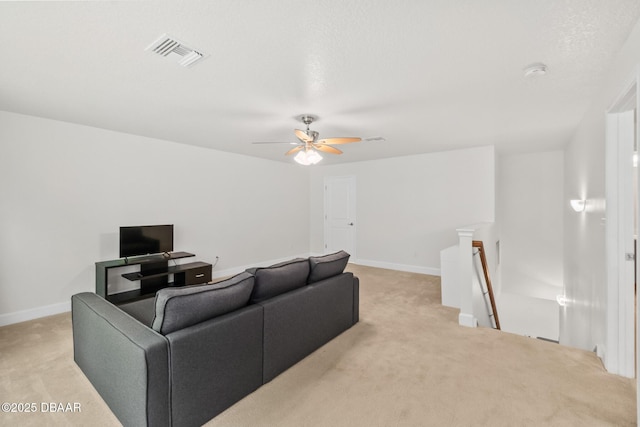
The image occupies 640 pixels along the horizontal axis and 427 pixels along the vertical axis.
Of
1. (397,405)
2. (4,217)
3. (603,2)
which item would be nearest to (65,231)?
(4,217)

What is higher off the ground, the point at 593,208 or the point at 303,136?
the point at 303,136

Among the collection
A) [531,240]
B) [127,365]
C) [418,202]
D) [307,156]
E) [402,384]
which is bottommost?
[402,384]

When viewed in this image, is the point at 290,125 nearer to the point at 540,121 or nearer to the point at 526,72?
the point at 526,72

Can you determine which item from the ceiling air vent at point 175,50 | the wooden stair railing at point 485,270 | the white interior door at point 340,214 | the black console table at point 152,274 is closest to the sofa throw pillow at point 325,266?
the wooden stair railing at point 485,270

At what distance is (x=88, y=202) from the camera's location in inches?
154

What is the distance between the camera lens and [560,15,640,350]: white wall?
2.04 m

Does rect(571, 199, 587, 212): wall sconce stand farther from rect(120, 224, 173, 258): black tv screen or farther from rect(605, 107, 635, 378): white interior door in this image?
rect(120, 224, 173, 258): black tv screen

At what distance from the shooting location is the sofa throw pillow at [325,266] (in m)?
2.77

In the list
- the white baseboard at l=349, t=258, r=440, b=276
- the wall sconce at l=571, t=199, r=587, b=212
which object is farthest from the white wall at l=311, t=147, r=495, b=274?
the wall sconce at l=571, t=199, r=587, b=212

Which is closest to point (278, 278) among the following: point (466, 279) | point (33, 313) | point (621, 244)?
point (466, 279)

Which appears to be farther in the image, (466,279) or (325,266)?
(466,279)

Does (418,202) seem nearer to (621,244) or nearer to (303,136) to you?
(303,136)

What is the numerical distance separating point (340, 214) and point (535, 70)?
5.04 metres

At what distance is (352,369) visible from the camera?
2.39 m
